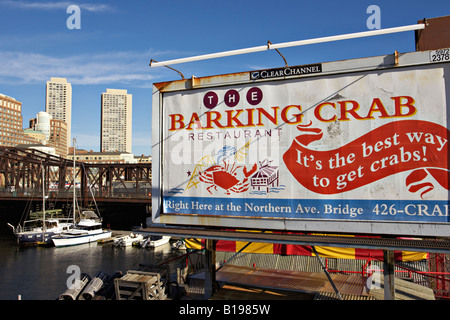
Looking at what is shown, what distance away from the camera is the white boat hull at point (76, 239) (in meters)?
46.7

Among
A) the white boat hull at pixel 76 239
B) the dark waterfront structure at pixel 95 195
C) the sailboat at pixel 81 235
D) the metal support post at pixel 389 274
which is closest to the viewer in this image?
the metal support post at pixel 389 274

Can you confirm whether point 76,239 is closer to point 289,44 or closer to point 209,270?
point 209,270

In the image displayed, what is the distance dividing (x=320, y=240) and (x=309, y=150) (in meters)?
2.29

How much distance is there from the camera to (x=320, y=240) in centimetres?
832

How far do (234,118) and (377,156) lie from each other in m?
3.88

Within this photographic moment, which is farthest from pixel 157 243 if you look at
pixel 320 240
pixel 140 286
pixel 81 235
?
pixel 320 240

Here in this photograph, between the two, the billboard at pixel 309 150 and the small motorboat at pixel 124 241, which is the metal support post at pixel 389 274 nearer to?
the billboard at pixel 309 150

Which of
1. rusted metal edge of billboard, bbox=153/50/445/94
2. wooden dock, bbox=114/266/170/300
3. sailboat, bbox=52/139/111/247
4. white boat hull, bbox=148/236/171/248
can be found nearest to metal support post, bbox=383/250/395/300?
rusted metal edge of billboard, bbox=153/50/445/94

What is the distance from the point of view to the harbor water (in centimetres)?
2938

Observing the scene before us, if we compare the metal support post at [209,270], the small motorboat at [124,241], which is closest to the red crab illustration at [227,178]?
the metal support post at [209,270]

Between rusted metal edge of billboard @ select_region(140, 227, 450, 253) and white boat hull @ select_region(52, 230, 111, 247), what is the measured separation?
4253 centimetres

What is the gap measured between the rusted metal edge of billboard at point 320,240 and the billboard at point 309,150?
0.29 meters

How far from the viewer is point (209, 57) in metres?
9.53

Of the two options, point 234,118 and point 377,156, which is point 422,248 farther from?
point 234,118
